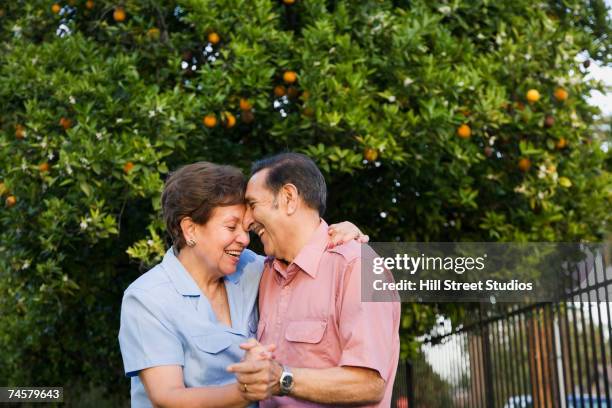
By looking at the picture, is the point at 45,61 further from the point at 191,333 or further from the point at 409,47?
the point at 191,333

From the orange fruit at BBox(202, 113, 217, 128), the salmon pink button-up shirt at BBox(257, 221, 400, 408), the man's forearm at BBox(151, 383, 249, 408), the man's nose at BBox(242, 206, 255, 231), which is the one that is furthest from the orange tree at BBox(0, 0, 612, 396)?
the man's forearm at BBox(151, 383, 249, 408)

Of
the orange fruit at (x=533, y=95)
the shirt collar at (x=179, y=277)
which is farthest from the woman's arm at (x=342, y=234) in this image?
the orange fruit at (x=533, y=95)

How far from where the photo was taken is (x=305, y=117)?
7.09 metres

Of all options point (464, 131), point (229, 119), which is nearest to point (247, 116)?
point (229, 119)

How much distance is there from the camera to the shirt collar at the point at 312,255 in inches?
137

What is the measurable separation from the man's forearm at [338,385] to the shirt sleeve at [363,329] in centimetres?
4

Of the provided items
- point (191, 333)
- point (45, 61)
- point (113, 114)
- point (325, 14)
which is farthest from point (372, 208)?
point (191, 333)

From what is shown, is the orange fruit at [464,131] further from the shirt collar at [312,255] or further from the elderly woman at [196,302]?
the shirt collar at [312,255]

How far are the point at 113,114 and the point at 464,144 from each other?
3.03 metres

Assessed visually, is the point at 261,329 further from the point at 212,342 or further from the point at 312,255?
the point at 312,255

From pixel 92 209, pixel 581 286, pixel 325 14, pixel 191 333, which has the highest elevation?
pixel 325 14

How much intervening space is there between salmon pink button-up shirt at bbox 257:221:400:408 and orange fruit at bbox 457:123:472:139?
4.01m

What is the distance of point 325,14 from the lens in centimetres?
759

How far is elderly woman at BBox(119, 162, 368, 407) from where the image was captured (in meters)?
3.29
